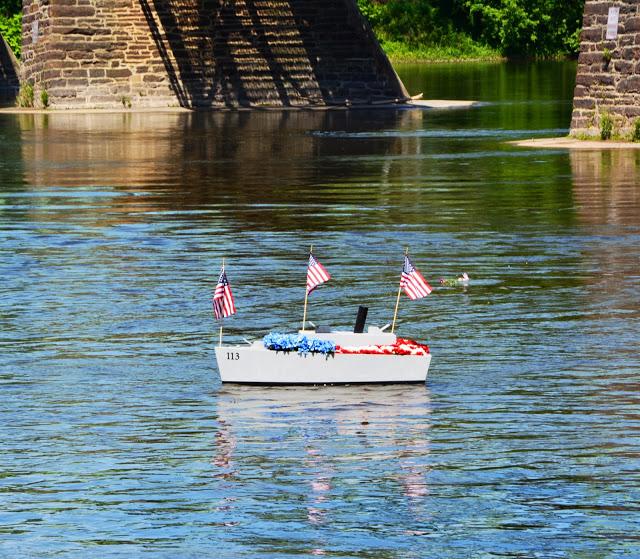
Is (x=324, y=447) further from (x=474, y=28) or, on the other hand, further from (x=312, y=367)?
(x=474, y=28)

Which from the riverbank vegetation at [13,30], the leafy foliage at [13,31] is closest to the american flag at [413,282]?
the riverbank vegetation at [13,30]

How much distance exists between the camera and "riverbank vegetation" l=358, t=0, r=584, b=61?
359ft

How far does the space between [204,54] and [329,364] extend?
140ft

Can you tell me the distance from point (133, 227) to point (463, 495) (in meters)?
13.0

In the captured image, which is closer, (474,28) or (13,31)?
(13,31)

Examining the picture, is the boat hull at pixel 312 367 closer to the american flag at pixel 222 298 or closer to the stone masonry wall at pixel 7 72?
the american flag at pixel 222 298

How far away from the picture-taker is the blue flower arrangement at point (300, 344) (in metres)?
12.9

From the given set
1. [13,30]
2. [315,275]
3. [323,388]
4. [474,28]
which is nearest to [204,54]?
[13,30]

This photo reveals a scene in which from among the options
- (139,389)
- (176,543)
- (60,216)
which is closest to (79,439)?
(139,389)

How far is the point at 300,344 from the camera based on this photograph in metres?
13.0

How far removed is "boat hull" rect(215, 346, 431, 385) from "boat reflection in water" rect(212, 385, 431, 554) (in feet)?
0.24

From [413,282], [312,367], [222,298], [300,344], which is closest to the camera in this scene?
[300,344]

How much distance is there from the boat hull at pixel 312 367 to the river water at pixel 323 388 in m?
0.11

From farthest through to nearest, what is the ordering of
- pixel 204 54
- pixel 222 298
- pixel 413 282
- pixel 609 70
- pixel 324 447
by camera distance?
1. pixel 204 54
2. pixel 609 70
3. pixel 413 282
4. pixel 222 298
5. pixel 324 447
